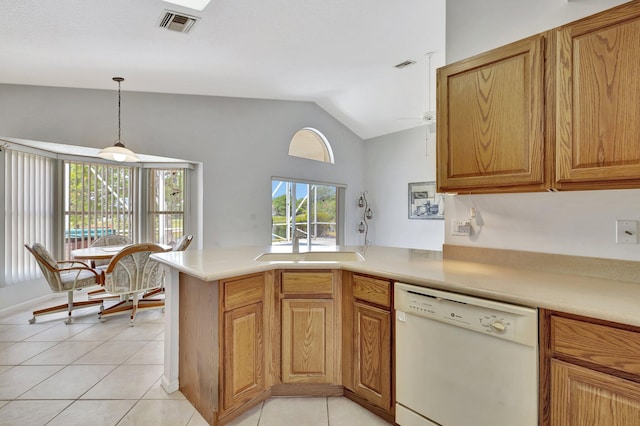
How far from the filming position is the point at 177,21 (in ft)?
8.34

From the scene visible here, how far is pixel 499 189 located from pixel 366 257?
0.94 m

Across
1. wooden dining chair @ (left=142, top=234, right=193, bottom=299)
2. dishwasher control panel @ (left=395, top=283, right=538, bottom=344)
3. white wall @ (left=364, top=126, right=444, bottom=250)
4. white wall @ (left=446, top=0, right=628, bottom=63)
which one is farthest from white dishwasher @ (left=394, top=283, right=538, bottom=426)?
white wall @ (left=364, top=126, right=444, bottom=250)

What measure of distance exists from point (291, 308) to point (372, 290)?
1.78 ft

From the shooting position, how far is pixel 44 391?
7.04ft

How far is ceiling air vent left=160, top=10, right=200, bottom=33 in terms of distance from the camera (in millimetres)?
2449

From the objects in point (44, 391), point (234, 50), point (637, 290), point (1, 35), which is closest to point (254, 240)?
point (234, 50)

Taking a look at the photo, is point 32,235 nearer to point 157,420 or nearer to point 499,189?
point 157,420

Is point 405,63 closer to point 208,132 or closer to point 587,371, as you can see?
point 208,132

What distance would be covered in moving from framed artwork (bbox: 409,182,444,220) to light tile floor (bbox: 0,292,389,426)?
4426 mm

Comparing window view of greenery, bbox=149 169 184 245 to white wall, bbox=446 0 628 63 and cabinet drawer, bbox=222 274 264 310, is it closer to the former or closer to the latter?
cabinet drawer, bbox=222 274 264 310

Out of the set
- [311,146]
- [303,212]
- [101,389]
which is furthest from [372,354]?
[311,146]

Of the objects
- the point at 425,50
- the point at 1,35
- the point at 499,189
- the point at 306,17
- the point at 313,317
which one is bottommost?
the point at 313,317

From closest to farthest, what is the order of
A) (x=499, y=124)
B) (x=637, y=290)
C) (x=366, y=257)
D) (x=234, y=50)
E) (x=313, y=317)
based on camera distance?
(x=637, y=290) → (x=499, y=124) → (x=313, y=317) → (x=366, y=257) → (x=234, y=50)

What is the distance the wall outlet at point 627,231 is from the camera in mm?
1519
